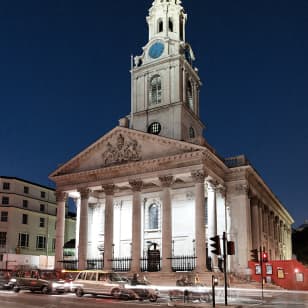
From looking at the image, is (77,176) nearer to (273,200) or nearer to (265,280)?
(265,280)

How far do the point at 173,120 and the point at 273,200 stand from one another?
66.4 feet

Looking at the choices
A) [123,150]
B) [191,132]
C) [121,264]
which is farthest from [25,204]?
[191,132]

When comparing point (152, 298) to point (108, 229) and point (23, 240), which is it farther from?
point (23, 240)

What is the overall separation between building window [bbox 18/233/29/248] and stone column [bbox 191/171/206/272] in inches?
1366

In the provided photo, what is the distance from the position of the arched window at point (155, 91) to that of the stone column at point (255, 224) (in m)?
15.3

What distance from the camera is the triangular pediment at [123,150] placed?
136 feet

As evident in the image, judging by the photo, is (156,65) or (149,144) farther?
(156,65)

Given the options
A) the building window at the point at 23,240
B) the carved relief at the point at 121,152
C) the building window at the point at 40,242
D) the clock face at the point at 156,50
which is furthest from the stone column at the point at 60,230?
the building window at the point at 40,242

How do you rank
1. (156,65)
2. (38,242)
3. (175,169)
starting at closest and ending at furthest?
(175,169) → (156,65) → (38,242)

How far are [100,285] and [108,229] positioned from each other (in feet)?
51.9

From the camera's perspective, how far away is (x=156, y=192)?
48.4 m

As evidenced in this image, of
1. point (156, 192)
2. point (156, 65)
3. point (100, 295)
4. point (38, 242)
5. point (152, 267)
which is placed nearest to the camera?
point (100, 295)

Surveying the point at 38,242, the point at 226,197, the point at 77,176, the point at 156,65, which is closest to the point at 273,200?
the point at 226,197

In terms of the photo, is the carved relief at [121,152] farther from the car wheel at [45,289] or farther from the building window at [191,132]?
the car wheel at [45,289]
